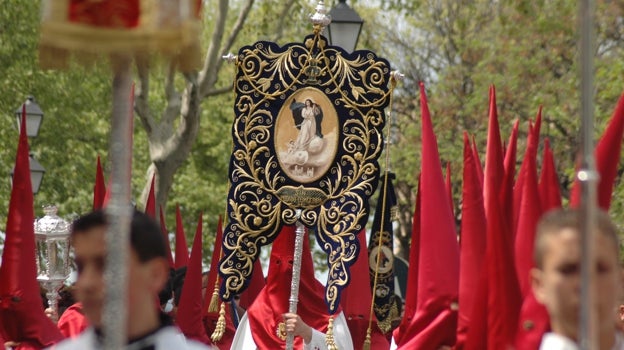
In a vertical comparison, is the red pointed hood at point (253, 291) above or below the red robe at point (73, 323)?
below

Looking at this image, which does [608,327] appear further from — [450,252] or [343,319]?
[343,319]

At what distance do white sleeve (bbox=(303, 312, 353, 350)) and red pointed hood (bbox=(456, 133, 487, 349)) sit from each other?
3.07 m

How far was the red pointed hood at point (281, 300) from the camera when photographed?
10.8 meters

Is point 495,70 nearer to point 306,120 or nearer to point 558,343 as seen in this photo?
point 306,120

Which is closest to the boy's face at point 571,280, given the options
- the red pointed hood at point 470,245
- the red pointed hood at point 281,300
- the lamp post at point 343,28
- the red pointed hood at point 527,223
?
the red pointed hood at point 470,245

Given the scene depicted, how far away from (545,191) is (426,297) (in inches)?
36.3

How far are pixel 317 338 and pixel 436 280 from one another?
2.49 metres

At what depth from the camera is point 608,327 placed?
4.97 meters

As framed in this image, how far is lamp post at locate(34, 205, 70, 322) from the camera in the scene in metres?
11.3

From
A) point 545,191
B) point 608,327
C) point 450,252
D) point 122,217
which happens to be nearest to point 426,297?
point 450,252

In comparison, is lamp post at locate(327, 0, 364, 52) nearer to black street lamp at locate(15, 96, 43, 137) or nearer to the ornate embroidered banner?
the ornate embroidered banner

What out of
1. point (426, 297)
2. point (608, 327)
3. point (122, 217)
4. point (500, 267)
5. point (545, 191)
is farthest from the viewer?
point (426, 297)

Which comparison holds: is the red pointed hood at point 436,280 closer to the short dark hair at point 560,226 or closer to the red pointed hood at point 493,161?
the red pointed hood at point 493,161

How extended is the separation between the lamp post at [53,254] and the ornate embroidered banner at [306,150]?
1.38 m
